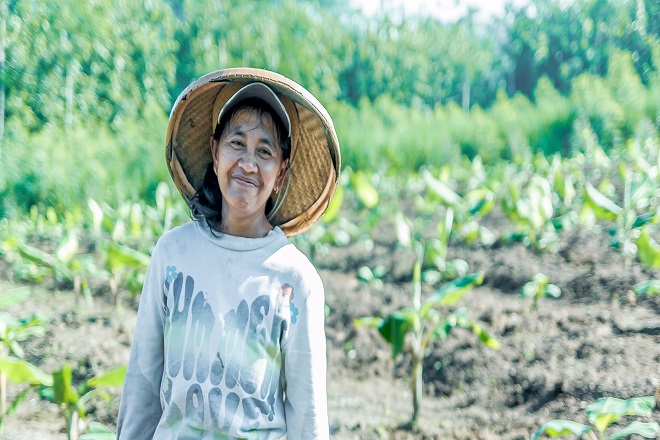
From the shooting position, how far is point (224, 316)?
4.45 ft

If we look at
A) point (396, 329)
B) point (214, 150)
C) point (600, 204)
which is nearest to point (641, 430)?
point (396, 329)

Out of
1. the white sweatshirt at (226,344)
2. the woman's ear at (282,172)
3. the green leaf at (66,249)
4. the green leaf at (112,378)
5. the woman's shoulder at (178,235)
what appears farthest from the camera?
the green leaf at (66,249)

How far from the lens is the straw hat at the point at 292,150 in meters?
1.52

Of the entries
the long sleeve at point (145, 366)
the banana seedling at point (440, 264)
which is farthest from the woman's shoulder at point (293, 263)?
the banana seedling at point (440, 264)

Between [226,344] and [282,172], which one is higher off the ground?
[282,172]

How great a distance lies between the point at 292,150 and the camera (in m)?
1.57

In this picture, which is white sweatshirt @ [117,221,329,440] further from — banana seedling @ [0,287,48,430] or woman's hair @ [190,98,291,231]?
banana seedling @ [0,287,48,430]

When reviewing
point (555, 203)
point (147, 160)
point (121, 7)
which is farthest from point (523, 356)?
point (121, 7)

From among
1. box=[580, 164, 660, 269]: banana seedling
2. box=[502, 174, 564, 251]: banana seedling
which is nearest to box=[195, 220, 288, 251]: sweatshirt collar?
box=[580, 164, 660, 269]: banana seedling

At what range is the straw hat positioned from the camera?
5.00 feet

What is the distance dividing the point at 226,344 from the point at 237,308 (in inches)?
2.8

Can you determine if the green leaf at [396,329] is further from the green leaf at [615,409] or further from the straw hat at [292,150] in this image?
the straw hat at [292,150]

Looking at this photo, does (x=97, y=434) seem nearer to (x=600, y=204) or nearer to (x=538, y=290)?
(x=538, y=290)

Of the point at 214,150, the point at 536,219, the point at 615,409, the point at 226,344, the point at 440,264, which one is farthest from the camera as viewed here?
the point at 536,219
